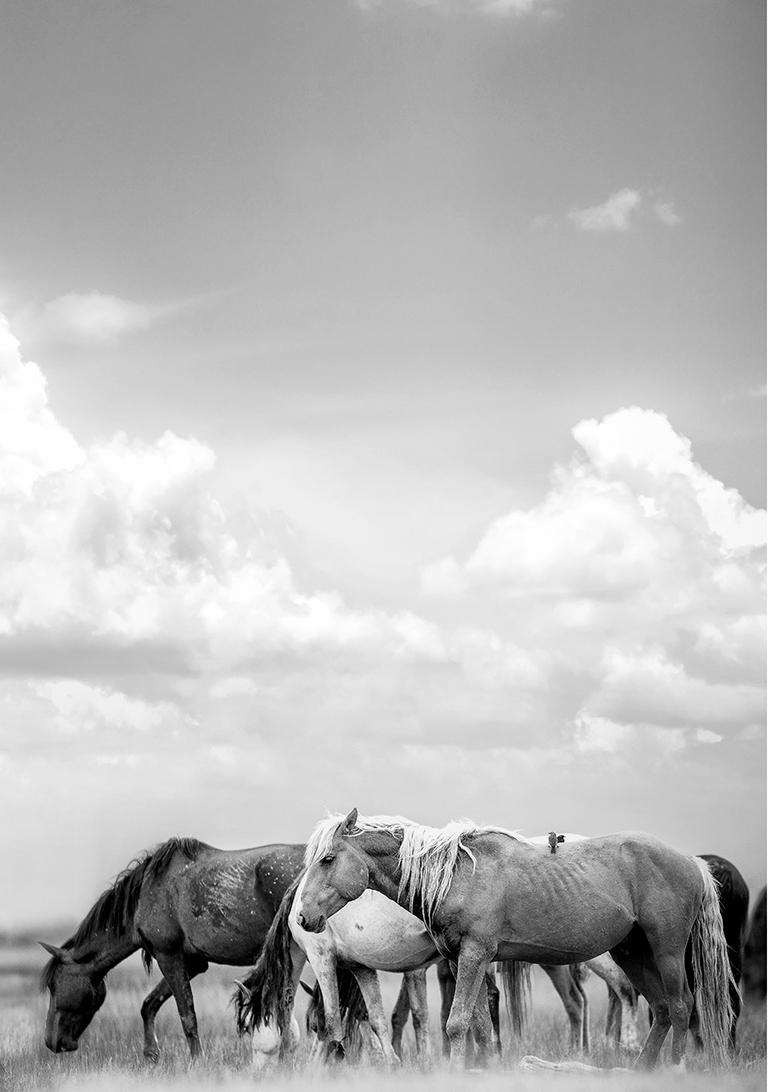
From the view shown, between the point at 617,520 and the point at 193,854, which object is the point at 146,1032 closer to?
the point at 193,854

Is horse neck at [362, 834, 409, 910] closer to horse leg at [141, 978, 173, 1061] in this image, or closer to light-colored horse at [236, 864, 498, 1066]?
light-colored horse at [236, 864, 498, 1066]

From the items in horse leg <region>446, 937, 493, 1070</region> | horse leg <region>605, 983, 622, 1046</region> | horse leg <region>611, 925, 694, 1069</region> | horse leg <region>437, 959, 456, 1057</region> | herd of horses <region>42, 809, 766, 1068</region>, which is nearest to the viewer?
horse leg <region>446, 937, 493, 1070</region>

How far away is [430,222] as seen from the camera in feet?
20.2

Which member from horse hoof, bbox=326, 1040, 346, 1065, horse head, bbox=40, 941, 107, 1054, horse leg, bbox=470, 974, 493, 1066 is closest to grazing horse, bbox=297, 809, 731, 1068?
horse leg, bbox=470, 974, 493, 1066

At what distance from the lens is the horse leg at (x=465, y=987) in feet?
13.6

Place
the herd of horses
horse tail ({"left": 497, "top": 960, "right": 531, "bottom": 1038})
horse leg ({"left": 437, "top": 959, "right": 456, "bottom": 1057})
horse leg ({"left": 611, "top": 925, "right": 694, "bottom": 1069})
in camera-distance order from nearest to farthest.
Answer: the herd of horses < horse leg ({"left": 611, "top": 925, "right": 694, "bottom": 1069}) < horse leg ({"left": 437, "top": 959, "right": 456, "bottom": 1057}) < horse tail ({"left": 497, "top": 960, "right": 531, "bottom": 1038})

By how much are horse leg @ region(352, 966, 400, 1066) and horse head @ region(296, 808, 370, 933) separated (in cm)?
81

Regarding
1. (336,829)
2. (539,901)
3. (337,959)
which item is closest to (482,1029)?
(539,901)

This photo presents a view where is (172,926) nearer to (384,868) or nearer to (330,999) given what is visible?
(330,999)

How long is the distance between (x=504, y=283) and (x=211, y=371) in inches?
57.1

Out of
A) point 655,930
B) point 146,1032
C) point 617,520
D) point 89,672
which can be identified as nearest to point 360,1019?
point 146,1032

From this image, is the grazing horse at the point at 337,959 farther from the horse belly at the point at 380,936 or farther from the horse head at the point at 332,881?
the horse head at the point at 332,881

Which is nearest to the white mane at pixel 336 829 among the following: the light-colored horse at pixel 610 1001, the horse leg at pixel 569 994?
the light-colored horse at pixel 610 1001

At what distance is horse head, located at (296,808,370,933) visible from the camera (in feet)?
13.8
